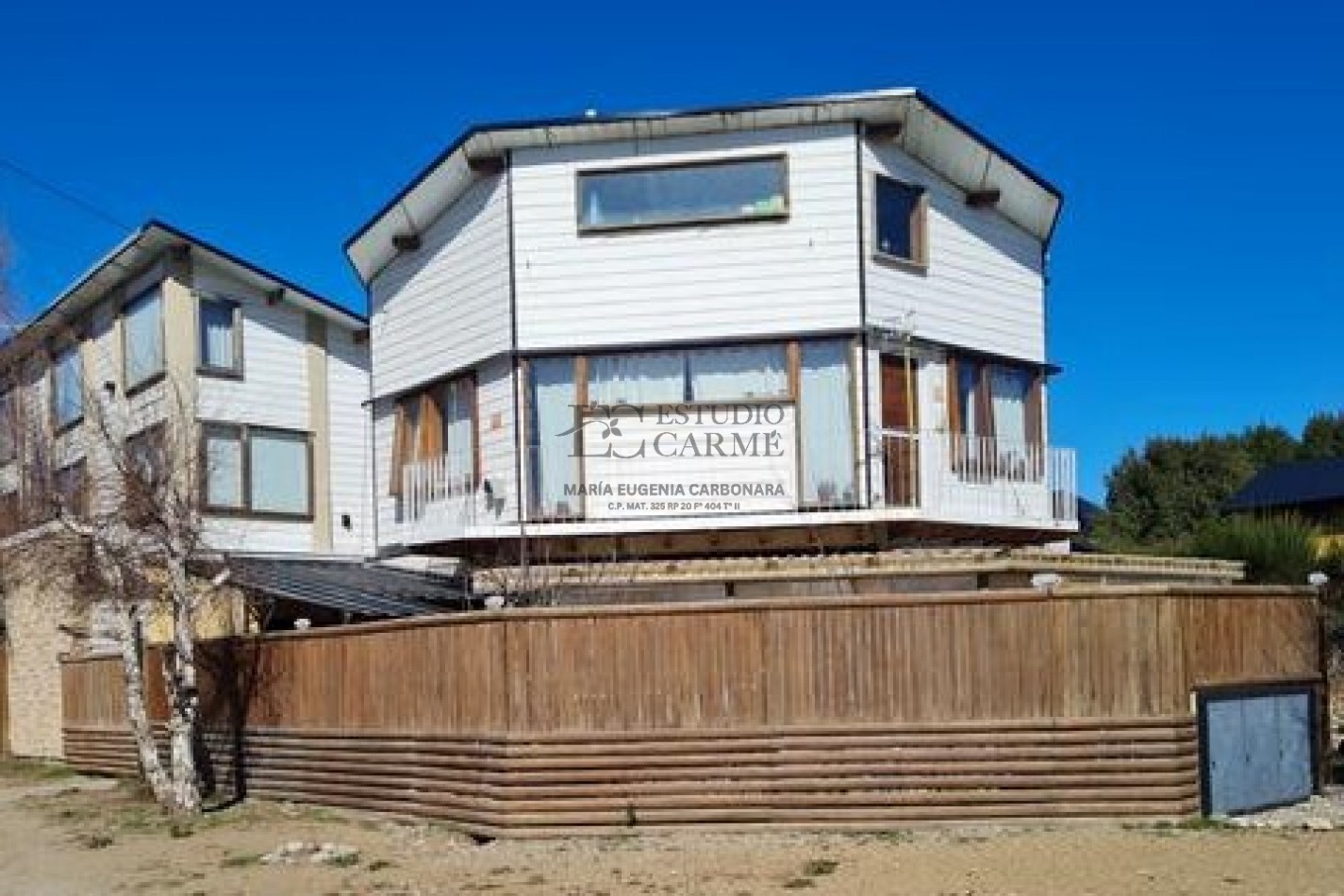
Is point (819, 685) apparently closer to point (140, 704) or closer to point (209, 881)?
point (209, 881)

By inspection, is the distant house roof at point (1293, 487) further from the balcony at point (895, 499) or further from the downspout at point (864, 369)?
the downspout at point (864, 369)

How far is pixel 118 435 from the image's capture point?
2100 centimetres

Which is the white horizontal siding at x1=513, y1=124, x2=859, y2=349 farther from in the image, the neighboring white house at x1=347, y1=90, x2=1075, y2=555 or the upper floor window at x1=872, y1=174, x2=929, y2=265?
the upper floor window at x1=872, y1=174, x2=929, y2=265

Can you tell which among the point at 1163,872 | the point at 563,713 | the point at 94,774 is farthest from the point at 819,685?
the point at 94,774

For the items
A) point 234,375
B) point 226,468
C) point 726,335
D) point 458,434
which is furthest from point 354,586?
point 234,375

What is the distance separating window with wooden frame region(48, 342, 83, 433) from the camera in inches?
1085

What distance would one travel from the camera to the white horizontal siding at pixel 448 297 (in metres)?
21.4

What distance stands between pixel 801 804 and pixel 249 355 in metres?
18.3

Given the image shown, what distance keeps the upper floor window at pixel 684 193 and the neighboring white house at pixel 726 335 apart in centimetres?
3

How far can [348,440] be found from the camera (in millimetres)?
31094

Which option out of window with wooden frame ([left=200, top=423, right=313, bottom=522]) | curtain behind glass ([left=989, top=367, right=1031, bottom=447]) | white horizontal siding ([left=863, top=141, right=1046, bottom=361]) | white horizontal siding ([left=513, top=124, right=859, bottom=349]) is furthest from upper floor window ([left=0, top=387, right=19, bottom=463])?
curtain behind glass ([left=989, top=367, right=1031, bottom=447])

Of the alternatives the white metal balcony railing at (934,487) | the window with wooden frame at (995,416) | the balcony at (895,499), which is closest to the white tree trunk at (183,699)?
the balcony at (895,499)

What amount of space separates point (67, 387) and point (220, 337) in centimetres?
370

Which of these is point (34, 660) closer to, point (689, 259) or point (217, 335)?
point (217, 335)
